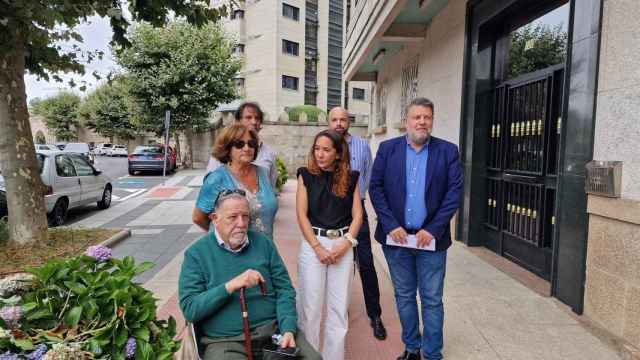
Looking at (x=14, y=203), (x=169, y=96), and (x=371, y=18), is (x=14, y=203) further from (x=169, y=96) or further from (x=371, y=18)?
(x=169, y=96)

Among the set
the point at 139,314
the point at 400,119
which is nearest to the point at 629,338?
the point at 139,314

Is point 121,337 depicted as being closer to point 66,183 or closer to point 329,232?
point 329,232

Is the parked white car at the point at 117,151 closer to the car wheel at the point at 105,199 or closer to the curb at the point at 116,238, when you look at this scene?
the car wheel at the point at 105,199

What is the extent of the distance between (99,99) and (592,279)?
4347cm

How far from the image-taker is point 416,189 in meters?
2.97

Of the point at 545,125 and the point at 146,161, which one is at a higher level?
the point at 545,125

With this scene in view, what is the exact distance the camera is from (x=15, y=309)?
5.59 feet

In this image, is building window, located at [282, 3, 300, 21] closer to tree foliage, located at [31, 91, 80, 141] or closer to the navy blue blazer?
tree foliage, located at [31, 91, 80, 141]

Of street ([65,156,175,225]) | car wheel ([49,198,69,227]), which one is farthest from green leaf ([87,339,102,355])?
street ([65,156,175,225])

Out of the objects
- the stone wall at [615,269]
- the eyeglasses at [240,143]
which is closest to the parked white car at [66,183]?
the eyeglasses at [240,143]

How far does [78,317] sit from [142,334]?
0.82ft

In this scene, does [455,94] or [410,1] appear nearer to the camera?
[455,94]

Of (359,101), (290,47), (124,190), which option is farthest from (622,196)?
(359,101)

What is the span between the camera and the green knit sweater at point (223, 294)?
2.08 metres
